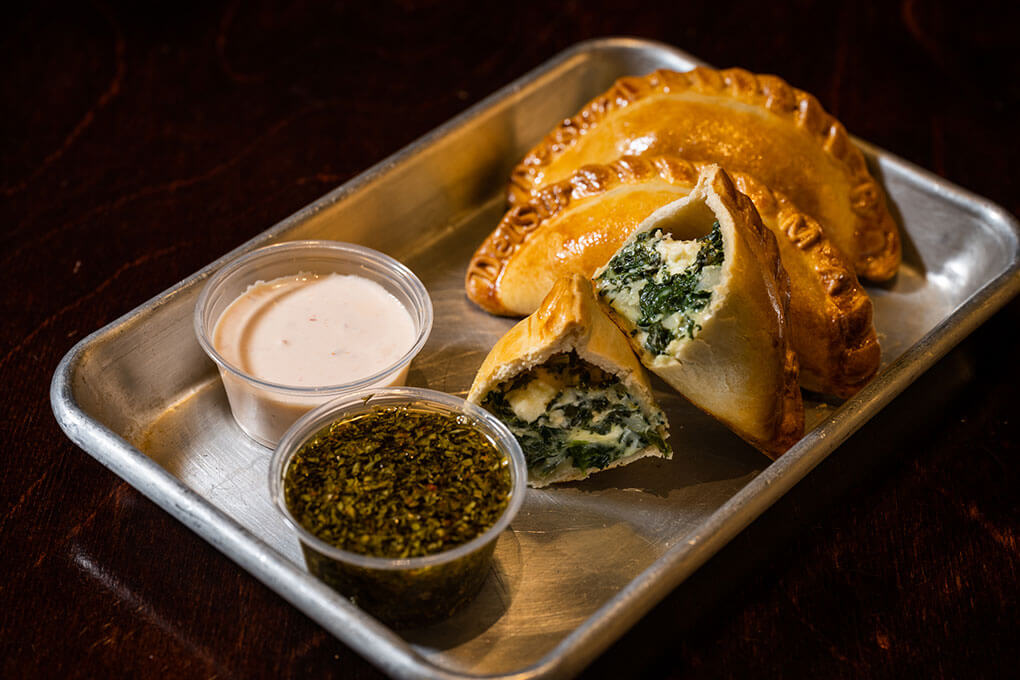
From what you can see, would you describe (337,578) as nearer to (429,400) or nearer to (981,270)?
(429,400)

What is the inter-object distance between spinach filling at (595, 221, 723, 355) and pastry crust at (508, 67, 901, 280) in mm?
752

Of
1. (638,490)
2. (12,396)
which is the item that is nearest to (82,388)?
(12,396)

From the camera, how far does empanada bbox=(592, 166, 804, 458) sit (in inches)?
104

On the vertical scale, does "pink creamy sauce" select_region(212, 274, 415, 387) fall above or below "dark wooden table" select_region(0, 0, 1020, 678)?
above

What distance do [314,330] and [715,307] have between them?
1102 mm

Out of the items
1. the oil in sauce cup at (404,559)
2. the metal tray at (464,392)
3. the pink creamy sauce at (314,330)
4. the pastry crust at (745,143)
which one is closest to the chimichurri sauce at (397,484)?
the oil in sauce cup at (404,559)

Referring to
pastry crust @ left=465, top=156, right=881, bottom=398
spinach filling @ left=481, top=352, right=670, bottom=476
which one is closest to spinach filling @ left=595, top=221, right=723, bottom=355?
spinach filling @ left=481, top=352, right=670, bottom=476

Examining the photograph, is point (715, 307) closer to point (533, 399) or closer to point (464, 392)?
point (533, 399)

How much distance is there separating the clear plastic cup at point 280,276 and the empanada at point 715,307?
58 cm

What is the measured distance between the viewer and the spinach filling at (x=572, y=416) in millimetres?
2746

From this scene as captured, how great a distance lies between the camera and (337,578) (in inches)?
94.0

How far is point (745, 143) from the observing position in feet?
11.3

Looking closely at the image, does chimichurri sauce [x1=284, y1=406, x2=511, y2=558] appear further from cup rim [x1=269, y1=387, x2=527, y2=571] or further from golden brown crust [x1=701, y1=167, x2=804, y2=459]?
golden brown crust [x1=701, y1=167, x2=804, y2=459]

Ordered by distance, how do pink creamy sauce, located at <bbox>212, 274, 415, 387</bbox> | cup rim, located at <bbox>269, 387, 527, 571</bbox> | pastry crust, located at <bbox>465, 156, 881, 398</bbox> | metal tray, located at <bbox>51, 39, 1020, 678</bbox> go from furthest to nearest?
pastry crust, located at <bbox>465, 156, 881, 398</bbox> < pink creamy sauce, located at <bbox>212, 274, 415, 387</bbox> < metal tray, located at <bbox>51, 39, 1020, 678</bbox> < cup rim, located at <bbox>269, 387, 527, 571</bbox>
